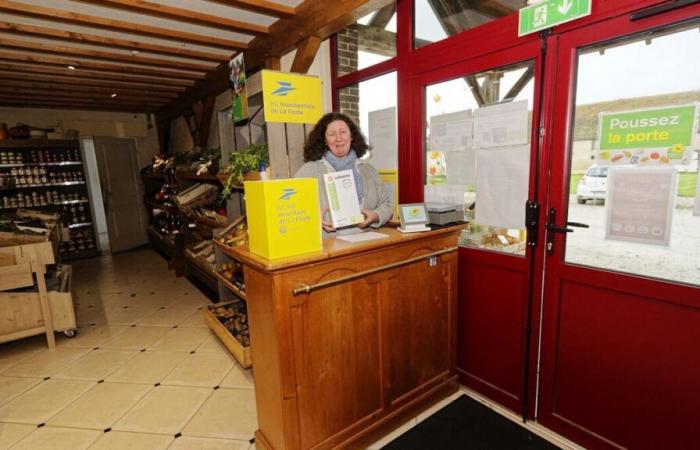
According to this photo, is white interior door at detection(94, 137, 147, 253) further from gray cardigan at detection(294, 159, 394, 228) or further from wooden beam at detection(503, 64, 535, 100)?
wooden beam at detection(503, 64, 535, 100)

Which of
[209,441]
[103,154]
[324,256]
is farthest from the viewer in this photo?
[103,154]

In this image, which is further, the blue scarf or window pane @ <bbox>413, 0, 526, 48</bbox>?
the blue scarf

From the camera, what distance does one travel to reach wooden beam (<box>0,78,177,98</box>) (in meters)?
4.82

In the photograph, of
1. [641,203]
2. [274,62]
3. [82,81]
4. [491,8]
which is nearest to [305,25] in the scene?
[274,62]

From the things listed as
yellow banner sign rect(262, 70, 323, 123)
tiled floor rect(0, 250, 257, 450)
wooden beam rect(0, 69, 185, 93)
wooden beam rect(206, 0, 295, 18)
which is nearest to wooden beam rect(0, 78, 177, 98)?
wooden beam rect(0, 69, 185, 93)

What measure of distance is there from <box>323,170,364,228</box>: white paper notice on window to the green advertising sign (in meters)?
1.27

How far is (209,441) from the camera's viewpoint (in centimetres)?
214

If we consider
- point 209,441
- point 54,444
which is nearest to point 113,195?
point 54,444

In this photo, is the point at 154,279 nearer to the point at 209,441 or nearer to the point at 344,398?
the point at 209,441

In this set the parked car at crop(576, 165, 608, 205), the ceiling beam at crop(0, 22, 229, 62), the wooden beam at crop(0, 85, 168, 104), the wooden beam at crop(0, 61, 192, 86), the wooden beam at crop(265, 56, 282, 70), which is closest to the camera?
the parked car at crop(576, 165, 608, 205)

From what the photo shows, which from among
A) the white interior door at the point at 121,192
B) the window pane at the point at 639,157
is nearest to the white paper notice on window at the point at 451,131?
the window pane at the point at 639,157

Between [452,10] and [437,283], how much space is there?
185 centimetres

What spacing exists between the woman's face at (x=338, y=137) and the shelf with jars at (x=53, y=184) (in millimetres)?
5779

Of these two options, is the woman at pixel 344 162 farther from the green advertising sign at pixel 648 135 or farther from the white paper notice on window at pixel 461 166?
the green advertising sign at pixel 648 135
